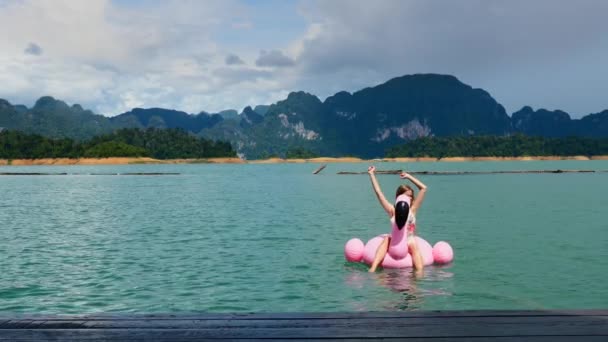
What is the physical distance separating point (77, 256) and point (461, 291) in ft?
42.6

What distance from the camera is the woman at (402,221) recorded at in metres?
13.9

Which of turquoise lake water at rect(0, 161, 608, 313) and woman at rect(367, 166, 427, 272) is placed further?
woman at rect(367, 166, 427, 272)

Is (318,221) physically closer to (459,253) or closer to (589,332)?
(459,253)

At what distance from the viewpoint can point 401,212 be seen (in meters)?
14.0

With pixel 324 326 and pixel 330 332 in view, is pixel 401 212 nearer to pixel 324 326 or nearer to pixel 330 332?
pixel 324 326

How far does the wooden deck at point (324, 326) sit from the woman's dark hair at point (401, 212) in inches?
268

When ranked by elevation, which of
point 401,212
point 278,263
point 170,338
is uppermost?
point 401,212

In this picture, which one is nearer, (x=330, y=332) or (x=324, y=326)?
(x=330, y=332)

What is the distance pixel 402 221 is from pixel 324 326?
26.3 feet

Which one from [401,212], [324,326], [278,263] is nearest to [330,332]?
[324,326]

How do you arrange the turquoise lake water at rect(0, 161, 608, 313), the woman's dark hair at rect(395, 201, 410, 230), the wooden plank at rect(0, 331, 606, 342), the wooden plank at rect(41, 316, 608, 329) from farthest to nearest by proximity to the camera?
the woman's dark hair at rect(395, 201, 410, 230) → the turquoise lake water at rect(0, 161, 608, 313) → the wooden plank at rect(41, 316, 608, 329) → the wooden plank at rect(0, 331, 606, 342)

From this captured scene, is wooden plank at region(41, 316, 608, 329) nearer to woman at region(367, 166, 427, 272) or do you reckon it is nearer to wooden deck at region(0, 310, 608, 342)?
wooden deck at region(0, 310, 608, 342)

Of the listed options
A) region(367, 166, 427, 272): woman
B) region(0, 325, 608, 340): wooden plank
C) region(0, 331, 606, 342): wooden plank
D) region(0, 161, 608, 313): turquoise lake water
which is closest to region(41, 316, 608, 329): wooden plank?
region(0, 325, 608, 340): wooden plank

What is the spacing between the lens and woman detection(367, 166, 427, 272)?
13922 mm
